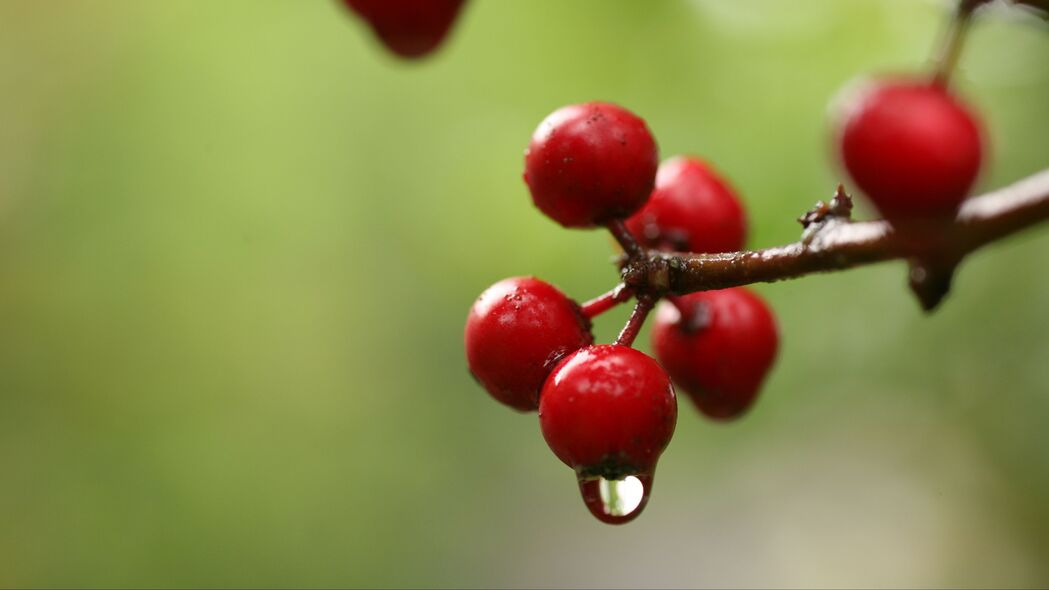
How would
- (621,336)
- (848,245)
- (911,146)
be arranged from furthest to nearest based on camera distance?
1. (621,336)
2. (848,245)
3. (911,146)

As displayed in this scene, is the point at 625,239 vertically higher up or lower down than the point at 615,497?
higher up

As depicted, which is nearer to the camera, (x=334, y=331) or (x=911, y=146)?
(x=911, y=146)

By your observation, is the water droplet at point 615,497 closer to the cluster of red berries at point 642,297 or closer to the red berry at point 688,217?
the cluster of red berries at point 642,297

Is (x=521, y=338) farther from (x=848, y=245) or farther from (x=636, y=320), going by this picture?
(x=848, y=245)

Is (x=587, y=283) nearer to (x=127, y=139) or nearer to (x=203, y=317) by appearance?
(x=203, y=317)

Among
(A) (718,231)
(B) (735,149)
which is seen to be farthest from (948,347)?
(A) (718,231)

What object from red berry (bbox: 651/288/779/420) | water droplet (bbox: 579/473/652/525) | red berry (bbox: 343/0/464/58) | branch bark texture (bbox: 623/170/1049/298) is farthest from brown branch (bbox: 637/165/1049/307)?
red berry (bbox: 343/0/464/58)

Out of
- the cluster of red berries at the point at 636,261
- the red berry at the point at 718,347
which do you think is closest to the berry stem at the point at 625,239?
the cluster of red berries at the point at 636,261

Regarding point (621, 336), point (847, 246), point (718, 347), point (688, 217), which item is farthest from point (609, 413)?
point (688, 217)
